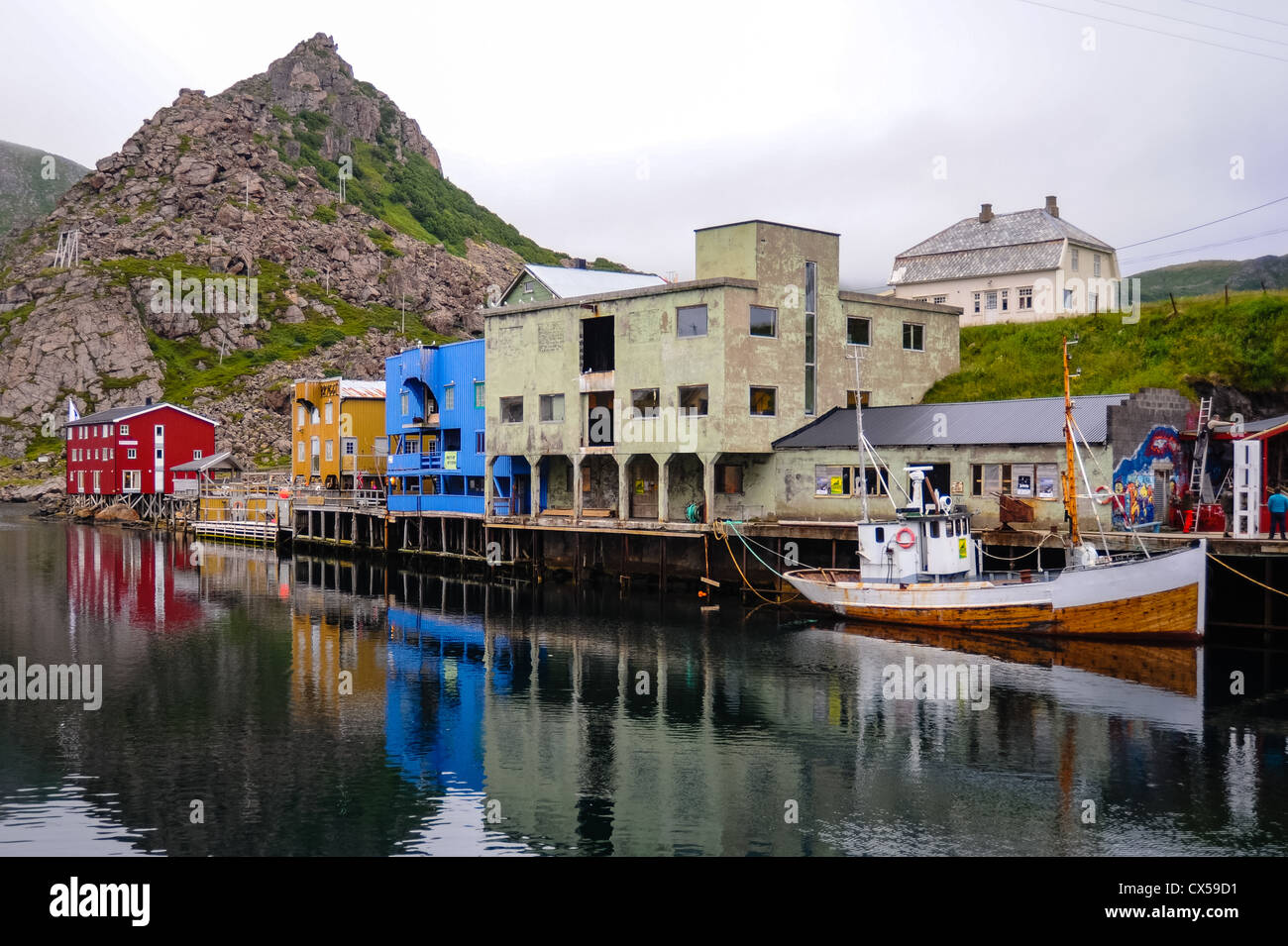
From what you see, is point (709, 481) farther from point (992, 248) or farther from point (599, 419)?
point (992, 248)

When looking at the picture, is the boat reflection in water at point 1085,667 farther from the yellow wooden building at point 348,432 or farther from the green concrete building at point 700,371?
the yellow wooden building at point 348,432

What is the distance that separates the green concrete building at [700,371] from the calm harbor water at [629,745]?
10.5 m

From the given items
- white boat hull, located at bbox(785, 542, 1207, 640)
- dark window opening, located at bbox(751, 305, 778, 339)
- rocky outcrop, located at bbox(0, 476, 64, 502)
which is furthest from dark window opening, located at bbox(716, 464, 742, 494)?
rocky outcrop, located at bbox(0, 476, 64, 502)

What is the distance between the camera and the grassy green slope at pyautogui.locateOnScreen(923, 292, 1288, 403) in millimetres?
51250

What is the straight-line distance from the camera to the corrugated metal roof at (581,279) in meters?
66.4

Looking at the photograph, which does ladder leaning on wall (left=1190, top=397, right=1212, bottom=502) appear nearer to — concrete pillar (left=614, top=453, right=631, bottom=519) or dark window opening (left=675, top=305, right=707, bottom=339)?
dark window opening (left=675, top=305, right=707, bottom=339)

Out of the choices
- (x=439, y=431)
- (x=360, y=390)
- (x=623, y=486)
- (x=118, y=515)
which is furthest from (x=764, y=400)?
(x=118, y=515)

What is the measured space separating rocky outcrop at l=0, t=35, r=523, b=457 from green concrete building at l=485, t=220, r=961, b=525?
267ft

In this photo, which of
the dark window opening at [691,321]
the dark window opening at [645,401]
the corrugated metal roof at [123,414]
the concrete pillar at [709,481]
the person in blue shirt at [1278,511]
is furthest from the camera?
the corrugated metal roof at [123,414]

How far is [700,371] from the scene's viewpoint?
53000 millimetres

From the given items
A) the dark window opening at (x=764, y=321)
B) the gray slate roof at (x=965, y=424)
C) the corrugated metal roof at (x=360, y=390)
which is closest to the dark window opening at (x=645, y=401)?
the dark window opening at (x=764, y=321)
